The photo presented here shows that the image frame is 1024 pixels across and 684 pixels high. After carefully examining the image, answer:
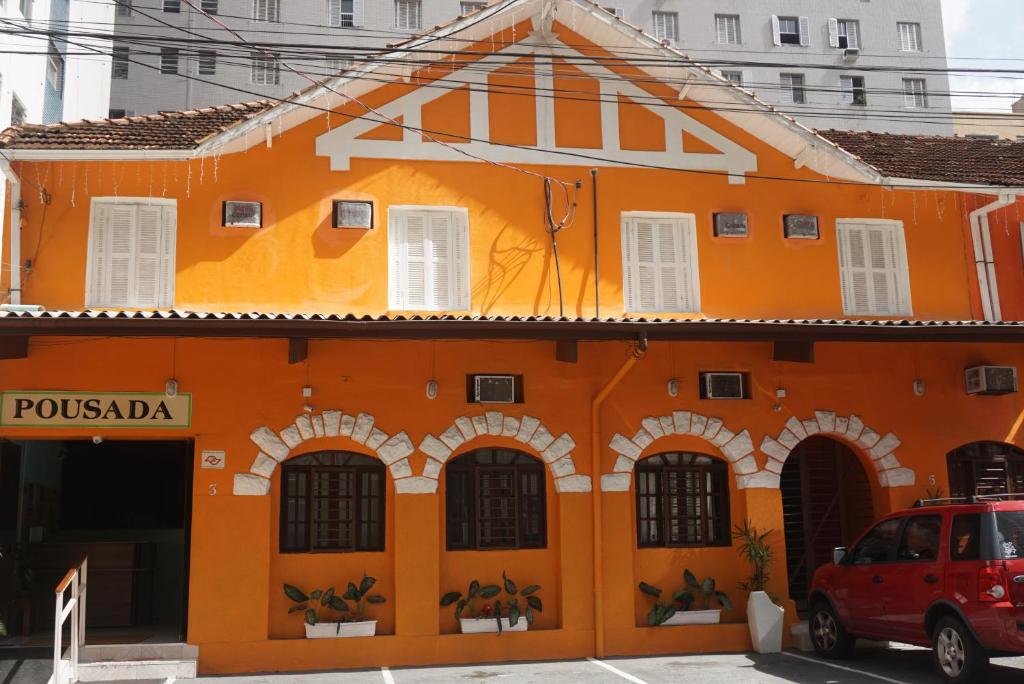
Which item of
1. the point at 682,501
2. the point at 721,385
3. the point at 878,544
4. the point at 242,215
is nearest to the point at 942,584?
the point at 878,544

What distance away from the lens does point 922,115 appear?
40781mm

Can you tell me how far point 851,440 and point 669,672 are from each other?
4387 millimetres

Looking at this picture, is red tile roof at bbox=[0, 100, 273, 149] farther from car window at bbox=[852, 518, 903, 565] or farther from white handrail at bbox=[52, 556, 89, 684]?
car window at bbox=[852, 518, 903, 565]

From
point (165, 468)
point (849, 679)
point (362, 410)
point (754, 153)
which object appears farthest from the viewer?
point (165, 468)

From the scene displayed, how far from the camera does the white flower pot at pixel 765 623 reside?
1276 centimetres

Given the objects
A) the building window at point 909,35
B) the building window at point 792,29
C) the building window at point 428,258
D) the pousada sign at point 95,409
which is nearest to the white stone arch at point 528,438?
the building window at point 428,258

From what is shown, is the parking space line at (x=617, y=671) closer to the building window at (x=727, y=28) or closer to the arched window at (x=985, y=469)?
the arched window at (x=985, y=469)

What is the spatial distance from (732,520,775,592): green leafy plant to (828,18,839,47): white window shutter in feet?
106

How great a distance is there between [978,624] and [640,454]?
476 cm

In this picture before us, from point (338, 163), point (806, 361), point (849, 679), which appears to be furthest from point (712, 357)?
point (338, 163)

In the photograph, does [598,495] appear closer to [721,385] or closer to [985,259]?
[721,385]

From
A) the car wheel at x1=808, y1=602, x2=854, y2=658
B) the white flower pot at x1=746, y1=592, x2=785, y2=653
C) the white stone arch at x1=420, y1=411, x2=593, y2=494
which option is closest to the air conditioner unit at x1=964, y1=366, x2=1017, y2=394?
the car wheel at x1=808, y1=602, x2=854, y2=658

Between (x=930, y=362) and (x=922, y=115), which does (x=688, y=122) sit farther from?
(x=922, y=115)

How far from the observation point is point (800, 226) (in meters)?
14.4
